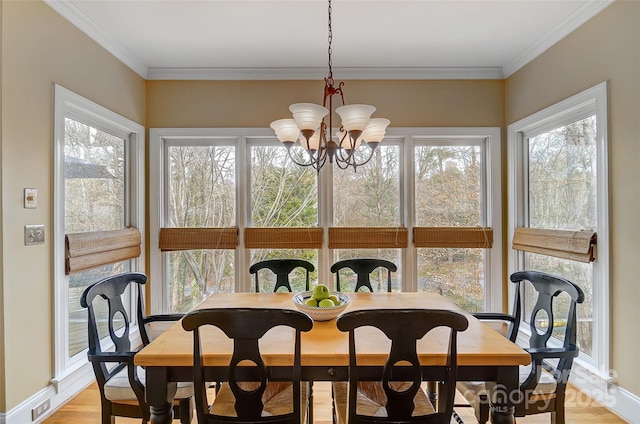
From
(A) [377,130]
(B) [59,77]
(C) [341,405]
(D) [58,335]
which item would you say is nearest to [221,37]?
(B) [59,77]

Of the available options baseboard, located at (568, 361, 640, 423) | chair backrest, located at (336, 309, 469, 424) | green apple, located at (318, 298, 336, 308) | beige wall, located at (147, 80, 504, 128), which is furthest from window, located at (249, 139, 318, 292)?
baseboard, located at (568, 361, 640, 423)

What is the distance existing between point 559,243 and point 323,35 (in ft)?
7.93

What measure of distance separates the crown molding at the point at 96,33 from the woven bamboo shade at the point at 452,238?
9.96ft

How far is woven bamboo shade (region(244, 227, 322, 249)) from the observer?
129 inches

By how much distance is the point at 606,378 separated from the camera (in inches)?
85.8

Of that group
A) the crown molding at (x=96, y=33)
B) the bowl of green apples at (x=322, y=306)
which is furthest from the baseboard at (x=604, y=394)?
the crown molding at (x=96, y=33)

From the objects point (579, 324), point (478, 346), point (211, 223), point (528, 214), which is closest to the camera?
point (478, 346)

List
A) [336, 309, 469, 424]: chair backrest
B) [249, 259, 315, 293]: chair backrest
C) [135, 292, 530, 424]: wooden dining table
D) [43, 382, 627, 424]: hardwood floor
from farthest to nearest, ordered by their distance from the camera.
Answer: [249, 259, 315, 293]: chair backrest
[43, 382, 627, 424]: hardwood floor
[135, 292, 530, 424]: wooden dining table
[336, 309, 469, 424]: chair backrest

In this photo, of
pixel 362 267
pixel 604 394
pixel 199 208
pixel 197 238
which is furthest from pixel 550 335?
pixel 199 208

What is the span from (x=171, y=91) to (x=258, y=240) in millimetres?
1695

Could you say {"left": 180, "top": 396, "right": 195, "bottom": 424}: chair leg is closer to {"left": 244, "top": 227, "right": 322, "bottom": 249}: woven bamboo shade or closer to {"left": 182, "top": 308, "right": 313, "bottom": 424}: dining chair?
{"left": 182, "top": 308, "right": 313, "bottom": 424}: dining chair

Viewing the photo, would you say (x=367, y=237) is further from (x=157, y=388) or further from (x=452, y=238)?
(x=157, y=388)

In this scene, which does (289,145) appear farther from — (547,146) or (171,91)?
(547,146)

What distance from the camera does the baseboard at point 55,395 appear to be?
1.92 meters
